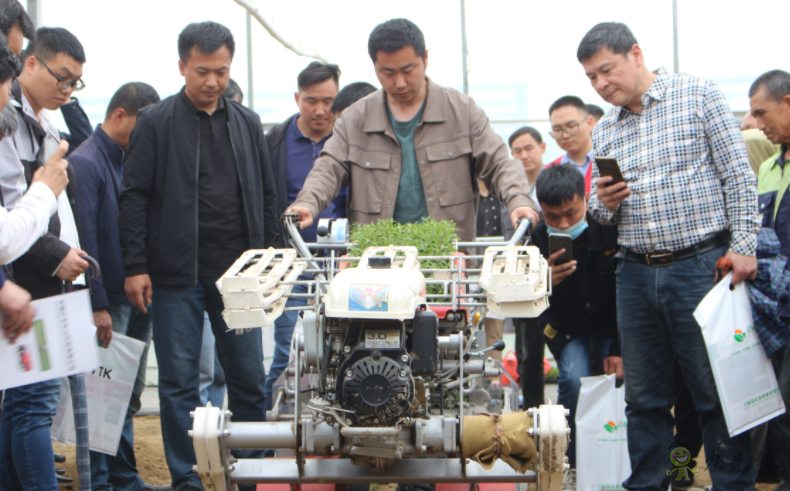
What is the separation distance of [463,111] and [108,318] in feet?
7.26

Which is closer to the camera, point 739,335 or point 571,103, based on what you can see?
point 739,335

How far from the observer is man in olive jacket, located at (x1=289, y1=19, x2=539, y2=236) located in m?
3.98

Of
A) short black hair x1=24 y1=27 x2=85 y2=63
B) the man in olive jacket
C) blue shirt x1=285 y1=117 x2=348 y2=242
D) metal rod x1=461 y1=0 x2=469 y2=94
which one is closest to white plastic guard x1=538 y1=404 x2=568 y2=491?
the man in olive jacket

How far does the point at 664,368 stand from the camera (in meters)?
3.98

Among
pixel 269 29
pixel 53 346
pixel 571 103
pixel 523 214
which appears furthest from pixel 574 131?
pixel 53 346

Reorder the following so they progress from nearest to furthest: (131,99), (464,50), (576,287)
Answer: (576,287)
(131,99)
(464,50)

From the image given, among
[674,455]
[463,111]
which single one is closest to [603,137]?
[463,111]

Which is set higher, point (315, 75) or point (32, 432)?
point (315, 75)

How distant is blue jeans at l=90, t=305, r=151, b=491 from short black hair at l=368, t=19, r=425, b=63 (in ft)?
7.23

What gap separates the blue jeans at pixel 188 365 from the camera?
4.09 metres

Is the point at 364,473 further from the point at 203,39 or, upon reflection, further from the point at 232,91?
the point at 232,91

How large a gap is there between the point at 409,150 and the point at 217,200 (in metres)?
1.11

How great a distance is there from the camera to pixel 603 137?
426cm

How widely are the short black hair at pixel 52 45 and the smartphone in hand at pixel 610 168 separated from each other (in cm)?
297
